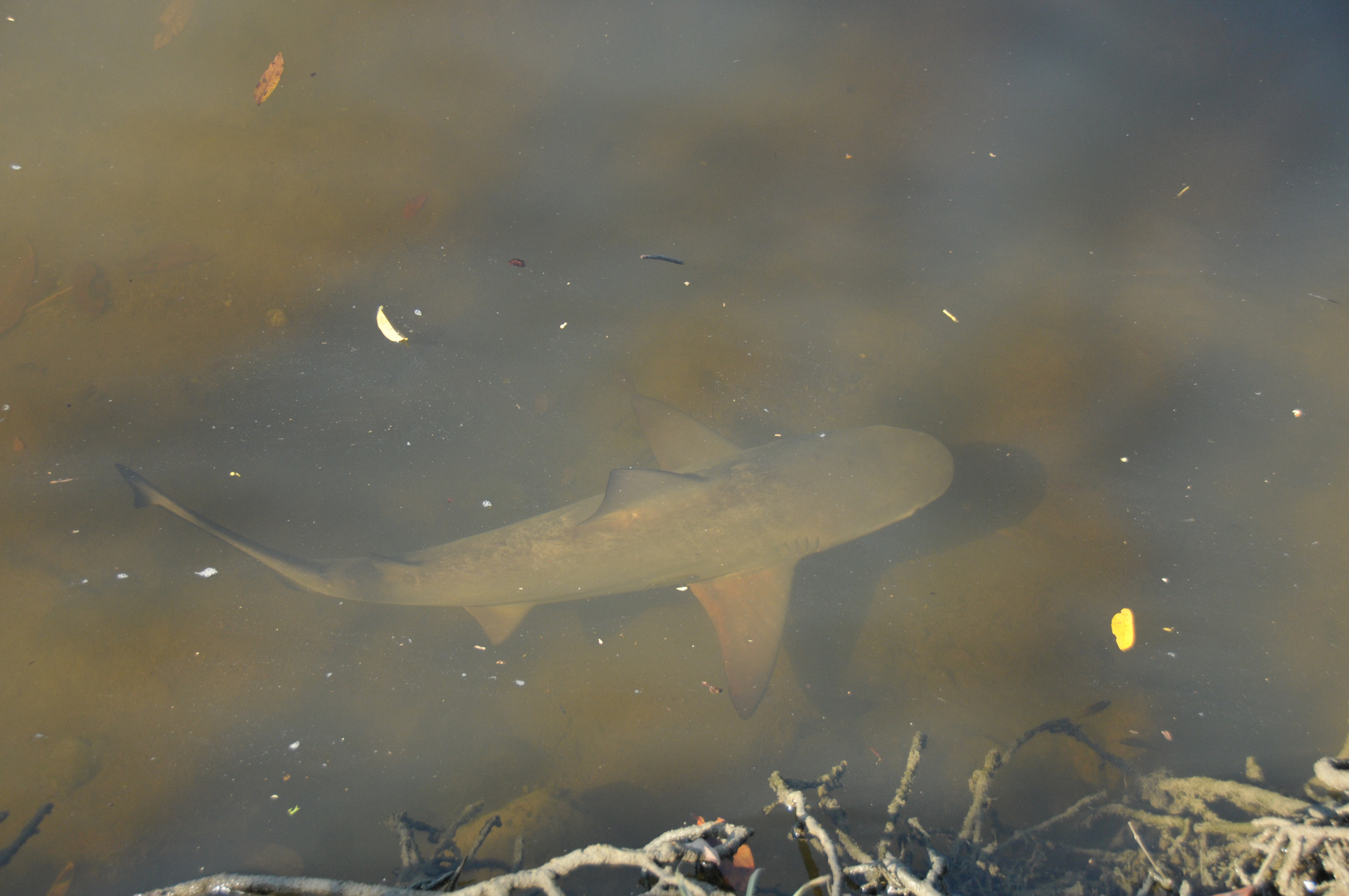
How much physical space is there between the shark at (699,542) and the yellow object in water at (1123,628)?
1.36m

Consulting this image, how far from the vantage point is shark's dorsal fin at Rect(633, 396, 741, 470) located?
4707 mm

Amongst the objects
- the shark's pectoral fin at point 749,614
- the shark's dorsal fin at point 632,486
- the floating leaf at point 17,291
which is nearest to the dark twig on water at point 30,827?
the floating leaf at point 17,291

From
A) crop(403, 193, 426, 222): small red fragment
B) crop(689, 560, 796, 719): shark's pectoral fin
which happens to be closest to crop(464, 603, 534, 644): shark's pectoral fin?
crop(689, 560, 796, 719): shark's pectoral fin

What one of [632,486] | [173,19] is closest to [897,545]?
[632,486]

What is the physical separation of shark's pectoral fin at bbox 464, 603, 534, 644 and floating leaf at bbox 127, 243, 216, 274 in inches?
132

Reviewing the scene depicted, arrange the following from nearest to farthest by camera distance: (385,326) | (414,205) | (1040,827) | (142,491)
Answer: (1040,827)
(142,491)
(385,326)
(414,205)

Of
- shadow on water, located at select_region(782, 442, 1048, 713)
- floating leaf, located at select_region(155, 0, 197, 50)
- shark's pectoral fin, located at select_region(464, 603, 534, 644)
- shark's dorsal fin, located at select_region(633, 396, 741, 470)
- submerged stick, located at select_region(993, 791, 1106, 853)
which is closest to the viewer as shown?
submerged stick, located at select_region(993, 791, 1106, 853)

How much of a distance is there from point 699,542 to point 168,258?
4485 millimetres

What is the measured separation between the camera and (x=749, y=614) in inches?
173

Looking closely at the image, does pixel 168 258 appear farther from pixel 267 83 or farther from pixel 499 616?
pixel 499 616

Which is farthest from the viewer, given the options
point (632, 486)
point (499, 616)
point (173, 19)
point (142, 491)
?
point (173, 19)

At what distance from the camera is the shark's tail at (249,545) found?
382cm

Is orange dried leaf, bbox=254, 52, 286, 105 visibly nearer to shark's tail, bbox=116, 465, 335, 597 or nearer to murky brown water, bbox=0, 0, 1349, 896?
murky brown water, bbox=0, 0, 1349, 896

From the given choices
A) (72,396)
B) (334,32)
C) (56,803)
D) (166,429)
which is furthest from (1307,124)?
(56,803)
